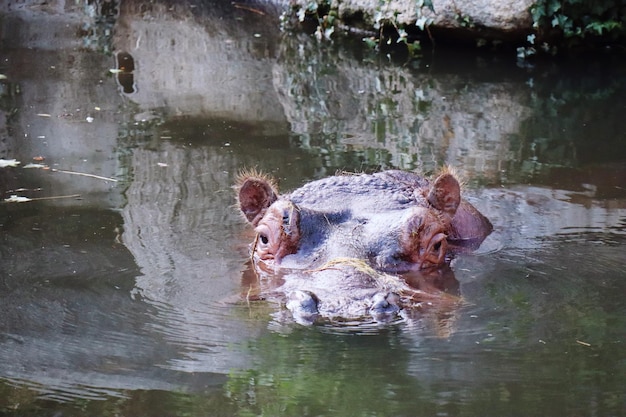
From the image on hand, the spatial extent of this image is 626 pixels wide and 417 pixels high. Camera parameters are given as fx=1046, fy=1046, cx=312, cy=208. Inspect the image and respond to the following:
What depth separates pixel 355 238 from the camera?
5086mm

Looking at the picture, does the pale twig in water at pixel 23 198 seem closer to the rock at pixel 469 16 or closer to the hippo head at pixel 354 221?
the hippo head at pixel 354 221

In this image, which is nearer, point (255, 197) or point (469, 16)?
point (255, 197)

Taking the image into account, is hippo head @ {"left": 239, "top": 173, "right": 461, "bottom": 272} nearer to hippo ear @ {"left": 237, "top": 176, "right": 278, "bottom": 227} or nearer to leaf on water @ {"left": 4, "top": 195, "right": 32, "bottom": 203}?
hippo ear @ {"left": 237, "top": 176, "right": 278, "bottom": 227}

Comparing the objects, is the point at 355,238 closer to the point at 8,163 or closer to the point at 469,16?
the point at 8,163

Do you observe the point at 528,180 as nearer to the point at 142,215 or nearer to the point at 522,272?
the point at 522,272

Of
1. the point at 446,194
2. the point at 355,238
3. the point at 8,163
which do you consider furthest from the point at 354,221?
the point at 8,163

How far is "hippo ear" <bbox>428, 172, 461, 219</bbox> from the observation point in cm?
563

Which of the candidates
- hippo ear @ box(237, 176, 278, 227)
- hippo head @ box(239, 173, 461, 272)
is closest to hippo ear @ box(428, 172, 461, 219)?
hippo head @ box(239, 173, 461, 272)

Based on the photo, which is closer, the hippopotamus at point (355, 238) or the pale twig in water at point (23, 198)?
the hippopotamus at point (355, 238)

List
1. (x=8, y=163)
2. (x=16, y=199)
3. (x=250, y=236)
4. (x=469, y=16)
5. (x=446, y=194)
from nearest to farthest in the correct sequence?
(x=446, y=194) < (x=250, y=236) < (x=16, y=199) < (x=8, y=163) < (x=469, y=16)

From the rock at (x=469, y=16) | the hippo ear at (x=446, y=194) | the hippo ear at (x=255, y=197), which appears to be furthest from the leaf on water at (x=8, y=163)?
the rock at (x=469, y=16)

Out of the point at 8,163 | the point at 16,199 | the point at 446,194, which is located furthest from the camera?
the point at 8,163

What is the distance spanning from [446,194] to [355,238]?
85 centimetres

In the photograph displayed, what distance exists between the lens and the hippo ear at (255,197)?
18.7 ft
